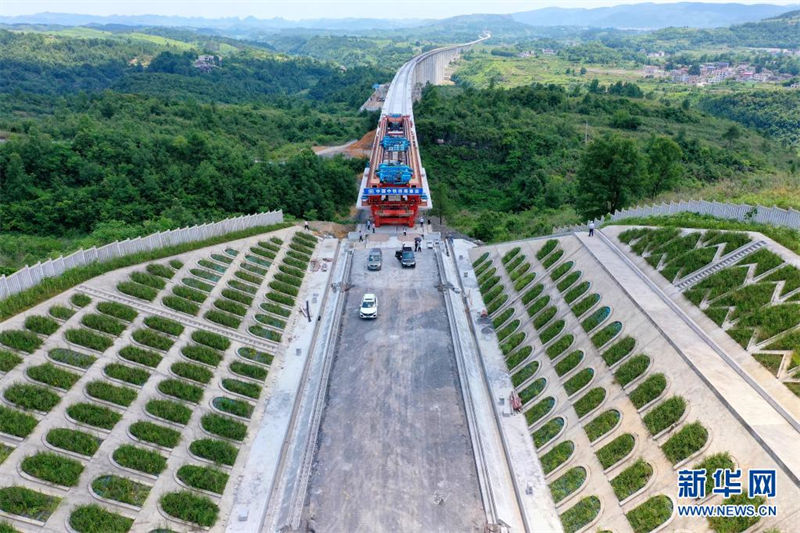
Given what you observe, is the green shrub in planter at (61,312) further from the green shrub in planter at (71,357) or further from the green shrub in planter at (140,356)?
the green shrub in planter at (140,356)

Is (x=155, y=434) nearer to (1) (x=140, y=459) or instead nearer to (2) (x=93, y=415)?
(1) (x=140, y=459)

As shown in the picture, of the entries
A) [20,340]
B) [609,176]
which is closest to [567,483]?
[20,340]

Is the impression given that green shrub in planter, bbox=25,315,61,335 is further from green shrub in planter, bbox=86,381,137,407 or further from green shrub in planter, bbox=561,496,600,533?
green shrub in planter, bbox=561,496,600,533

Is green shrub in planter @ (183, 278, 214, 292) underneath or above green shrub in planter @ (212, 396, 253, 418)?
above

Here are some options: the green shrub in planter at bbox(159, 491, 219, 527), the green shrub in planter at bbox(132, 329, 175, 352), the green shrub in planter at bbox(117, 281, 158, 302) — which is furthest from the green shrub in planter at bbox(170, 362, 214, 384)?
the green shrub in planter at bbox(159, 491, 219, 527)

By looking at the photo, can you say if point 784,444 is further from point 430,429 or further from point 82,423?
point 82,423

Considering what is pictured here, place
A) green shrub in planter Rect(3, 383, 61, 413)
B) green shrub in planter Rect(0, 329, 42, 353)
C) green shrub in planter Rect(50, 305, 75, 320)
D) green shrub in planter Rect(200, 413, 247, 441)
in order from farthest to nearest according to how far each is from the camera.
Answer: green shrub in planter Rect(50, 305, 75, 320), green shrub in planter Rect(200, 413, 247, 441), green shrub in planter Rect(0, 329, 42, 353), green shrub in planter Rect(3, 383, 61, 413)

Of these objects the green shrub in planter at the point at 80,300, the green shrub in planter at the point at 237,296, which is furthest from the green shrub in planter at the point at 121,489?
the green shrub in planter at the point at 237,296
